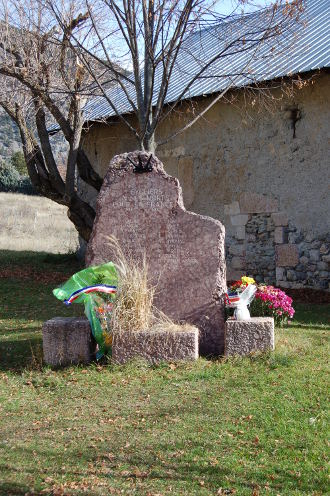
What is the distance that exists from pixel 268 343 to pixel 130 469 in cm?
289

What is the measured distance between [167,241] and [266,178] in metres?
5.68

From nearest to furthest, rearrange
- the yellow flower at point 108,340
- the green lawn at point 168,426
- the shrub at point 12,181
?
1. the green lawn at point 168,426
2. the yellow flower at point 108,340
3. the shrub at point 12,181

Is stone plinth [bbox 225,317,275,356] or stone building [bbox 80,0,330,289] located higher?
stone building [bbox 80,0,330,289]

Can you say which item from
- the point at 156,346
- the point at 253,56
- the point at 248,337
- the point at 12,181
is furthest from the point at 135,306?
the point at 12,181

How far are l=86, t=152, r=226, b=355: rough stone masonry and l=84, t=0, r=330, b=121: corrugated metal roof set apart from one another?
3073 mm

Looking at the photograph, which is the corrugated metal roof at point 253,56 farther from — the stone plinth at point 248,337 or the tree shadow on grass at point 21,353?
the stone plinth at point 248,337

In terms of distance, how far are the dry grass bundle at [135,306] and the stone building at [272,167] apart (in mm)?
5248

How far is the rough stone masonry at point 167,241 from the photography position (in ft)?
22.3

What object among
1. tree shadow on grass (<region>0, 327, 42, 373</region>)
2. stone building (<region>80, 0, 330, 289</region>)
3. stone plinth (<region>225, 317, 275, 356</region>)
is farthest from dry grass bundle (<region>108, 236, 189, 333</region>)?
stone building (<region>80, 0, 330, 289</region>)

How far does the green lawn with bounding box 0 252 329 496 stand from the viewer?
3812 millimetres

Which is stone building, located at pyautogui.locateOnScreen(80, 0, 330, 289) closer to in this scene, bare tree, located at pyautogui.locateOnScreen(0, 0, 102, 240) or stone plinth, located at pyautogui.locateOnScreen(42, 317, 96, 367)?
bare tree, located at pyautogui.locateOnScreen(0, 0, 102, 240)

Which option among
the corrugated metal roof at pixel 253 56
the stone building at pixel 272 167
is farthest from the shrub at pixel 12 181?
the stone building at pixel 272 167

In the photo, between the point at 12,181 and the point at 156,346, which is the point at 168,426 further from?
the point at 12,181

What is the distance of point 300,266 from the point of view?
11805 millimetres
